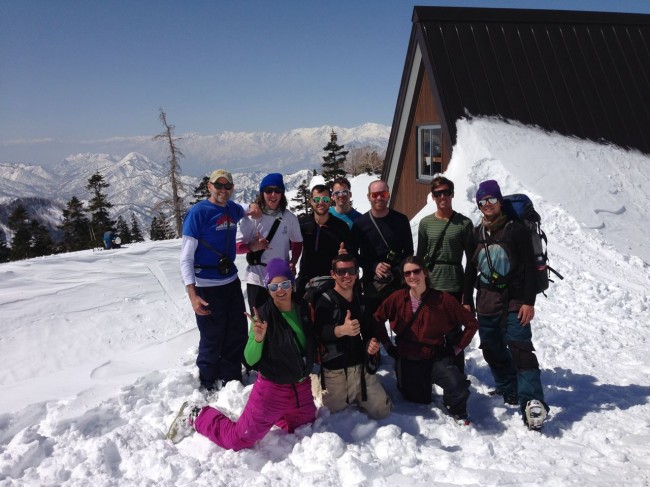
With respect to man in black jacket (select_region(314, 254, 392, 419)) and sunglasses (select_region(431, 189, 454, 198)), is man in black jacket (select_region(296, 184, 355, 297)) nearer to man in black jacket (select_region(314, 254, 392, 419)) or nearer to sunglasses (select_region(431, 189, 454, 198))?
man in black jacket (select_region(314, 254, 392, 419))

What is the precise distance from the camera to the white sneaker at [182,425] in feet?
12.4

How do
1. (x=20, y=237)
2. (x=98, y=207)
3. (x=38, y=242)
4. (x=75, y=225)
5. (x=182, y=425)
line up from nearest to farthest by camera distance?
(x=182, y=425) → (x=20, y=237) → (x=38, y=242) → (x=98, y=207) → (x=75, y=225)

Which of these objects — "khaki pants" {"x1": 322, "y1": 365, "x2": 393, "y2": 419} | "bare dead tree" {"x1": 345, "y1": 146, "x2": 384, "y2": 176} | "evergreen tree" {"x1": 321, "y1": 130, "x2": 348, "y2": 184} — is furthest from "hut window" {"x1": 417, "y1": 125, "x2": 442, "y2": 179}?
"evergreen tree" {"x1": 321, "y1": 130, "x2": 348, "y2": 184}

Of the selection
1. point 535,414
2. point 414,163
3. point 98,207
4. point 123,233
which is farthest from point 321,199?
point 123,233

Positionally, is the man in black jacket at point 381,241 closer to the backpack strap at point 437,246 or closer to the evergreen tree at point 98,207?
the backpack strap at point 437,246

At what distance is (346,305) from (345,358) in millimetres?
512

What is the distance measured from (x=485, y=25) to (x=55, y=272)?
41.5 feet

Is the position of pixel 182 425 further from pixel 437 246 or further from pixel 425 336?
pixel 437 246

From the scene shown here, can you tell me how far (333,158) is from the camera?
159 ft

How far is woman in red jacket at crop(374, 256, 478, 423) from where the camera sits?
4098 millimetres

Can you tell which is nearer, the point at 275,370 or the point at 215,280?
the point at 275,370

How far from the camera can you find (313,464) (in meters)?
3.38

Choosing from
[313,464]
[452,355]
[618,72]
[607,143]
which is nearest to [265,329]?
[313,464]

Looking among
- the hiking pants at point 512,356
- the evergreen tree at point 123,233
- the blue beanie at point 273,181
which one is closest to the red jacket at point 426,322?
the hiking pants at point 512,356
